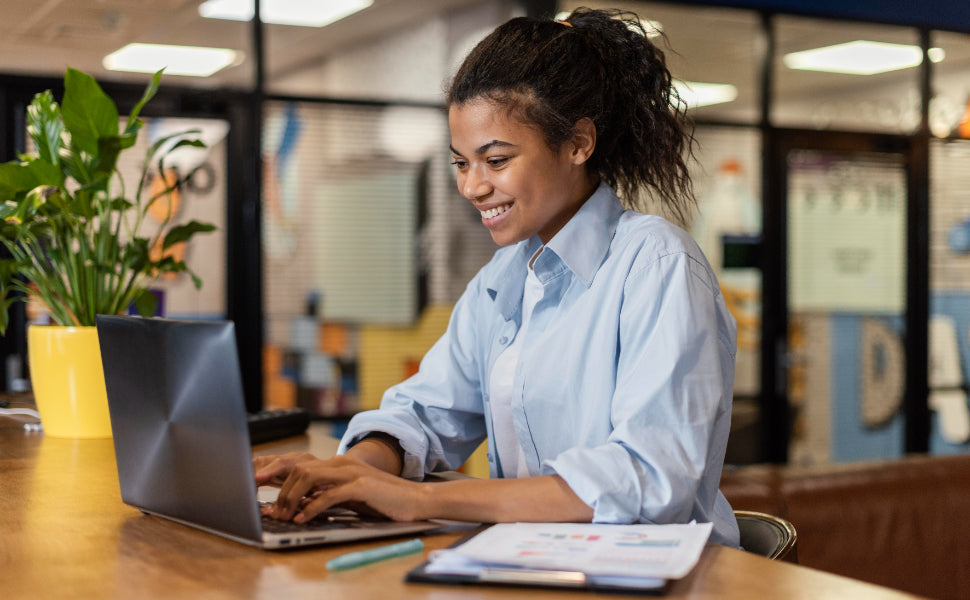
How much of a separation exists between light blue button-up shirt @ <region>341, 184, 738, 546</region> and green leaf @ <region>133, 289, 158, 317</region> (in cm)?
78

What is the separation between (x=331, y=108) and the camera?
451 cm

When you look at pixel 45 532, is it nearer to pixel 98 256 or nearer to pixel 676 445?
pixel 676 445

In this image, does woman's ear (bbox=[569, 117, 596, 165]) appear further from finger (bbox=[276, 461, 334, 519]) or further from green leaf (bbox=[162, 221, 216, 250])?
green leaf (bbox=[162, 221, 216, 250])

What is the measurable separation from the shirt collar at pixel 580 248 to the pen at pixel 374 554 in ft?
1.70

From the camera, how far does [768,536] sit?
1.57 m

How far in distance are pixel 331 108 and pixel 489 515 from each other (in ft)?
11.6

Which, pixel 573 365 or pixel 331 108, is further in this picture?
pixel 331 108

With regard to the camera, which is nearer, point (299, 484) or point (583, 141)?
point (299, 484)

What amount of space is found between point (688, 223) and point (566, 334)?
2.28 meters

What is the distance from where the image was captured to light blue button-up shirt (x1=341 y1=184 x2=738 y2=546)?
1.22 metres

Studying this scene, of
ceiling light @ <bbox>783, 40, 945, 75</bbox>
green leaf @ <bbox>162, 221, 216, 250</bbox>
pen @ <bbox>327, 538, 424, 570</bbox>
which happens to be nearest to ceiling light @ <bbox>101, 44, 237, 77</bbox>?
green leaf @ <bbox>162, 221, 216, 250</bbox>

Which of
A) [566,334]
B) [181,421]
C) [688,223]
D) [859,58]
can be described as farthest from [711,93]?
[181,421]

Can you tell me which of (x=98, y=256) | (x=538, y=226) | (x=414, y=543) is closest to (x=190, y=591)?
(x=414, y=543)

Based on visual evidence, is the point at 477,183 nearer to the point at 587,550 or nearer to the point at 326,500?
the point at 326,500
